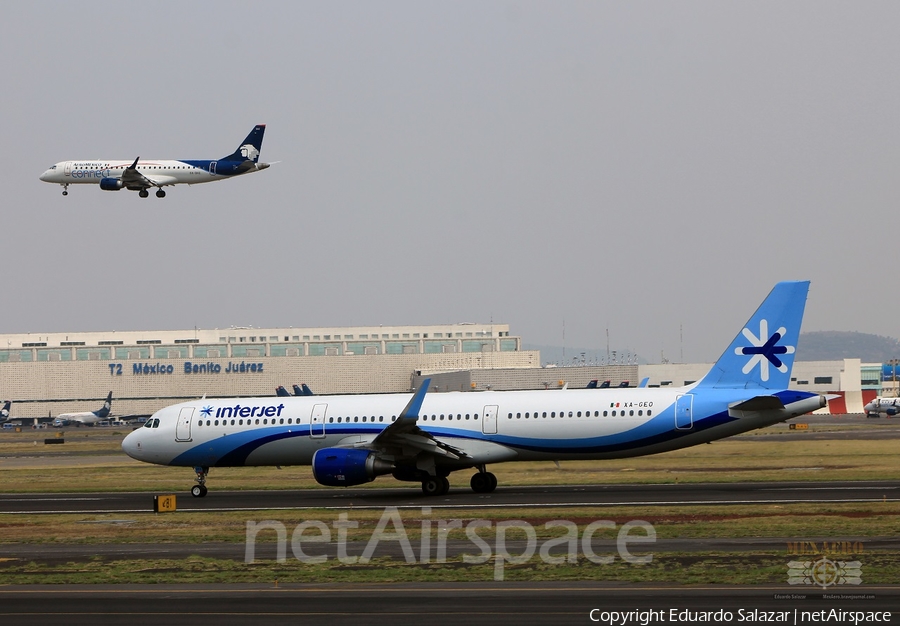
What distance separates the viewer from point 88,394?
486 feet

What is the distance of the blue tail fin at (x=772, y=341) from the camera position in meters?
32.5

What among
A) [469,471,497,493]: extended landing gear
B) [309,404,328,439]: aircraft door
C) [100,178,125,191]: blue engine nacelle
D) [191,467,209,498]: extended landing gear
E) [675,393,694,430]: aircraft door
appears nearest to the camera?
[675,393,694,430]: aircraft door

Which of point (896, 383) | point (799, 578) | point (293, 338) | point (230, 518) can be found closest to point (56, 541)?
point (230, 518)

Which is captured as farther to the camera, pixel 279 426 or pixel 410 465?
pixel 279 426

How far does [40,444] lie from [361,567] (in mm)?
76707

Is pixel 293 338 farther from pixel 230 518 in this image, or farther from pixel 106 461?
pixel 230 518

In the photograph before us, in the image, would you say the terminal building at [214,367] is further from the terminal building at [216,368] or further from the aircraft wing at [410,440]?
the aircraft wing at [410,440]

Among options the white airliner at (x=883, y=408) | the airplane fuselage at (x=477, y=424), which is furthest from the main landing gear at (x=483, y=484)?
the white airliner at (x=883, y=408)

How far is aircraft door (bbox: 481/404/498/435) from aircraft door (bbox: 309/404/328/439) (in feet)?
17.0

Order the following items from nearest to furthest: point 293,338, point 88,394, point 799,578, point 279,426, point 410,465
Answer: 1. point 799,578
2. point 410,465
3. point 279,426
4. point 88,394
5. point 293,338

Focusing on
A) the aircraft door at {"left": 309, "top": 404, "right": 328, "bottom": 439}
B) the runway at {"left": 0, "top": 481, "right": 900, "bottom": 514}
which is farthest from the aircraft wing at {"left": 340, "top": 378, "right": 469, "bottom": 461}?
the aircraft door at {"left": 309, "top": 404, "right": 328, "bottom": 439}

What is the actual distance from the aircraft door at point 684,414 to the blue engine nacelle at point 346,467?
8509mm

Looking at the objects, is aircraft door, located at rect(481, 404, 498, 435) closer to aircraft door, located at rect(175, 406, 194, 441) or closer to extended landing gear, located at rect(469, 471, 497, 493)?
extended landing gear, located at rect(469, 471, 497, 493)

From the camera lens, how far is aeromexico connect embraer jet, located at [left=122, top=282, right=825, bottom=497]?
32.4m
